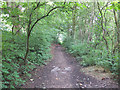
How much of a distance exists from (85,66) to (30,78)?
3.03 metres

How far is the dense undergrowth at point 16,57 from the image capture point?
299 centimetres

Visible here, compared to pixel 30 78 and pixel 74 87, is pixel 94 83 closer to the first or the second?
pixel 74 87

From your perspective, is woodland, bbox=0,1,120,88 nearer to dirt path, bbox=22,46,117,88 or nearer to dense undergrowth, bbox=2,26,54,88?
dense undergrowth, bbox=2,26,54,88

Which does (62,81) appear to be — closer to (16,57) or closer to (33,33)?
(16,57)

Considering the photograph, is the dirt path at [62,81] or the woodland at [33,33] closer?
the woodland at [33,33]

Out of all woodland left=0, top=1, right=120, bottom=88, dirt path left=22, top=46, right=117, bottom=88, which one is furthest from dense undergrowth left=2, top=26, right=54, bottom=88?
dirt path left=22, top=46, right=117, bottom=88

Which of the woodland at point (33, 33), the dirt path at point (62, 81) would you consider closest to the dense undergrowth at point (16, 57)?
the woodland at point (33, 33)

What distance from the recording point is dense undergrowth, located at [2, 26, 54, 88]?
2.99m

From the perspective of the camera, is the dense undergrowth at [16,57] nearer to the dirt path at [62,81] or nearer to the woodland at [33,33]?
the woodland at [33,33]

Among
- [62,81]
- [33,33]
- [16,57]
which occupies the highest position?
[33,33]

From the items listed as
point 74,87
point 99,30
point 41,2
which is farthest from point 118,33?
point 41,2

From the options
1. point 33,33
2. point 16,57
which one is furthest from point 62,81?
point 33,33

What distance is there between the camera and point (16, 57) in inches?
174

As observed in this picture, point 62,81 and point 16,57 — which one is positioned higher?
point 16,57
